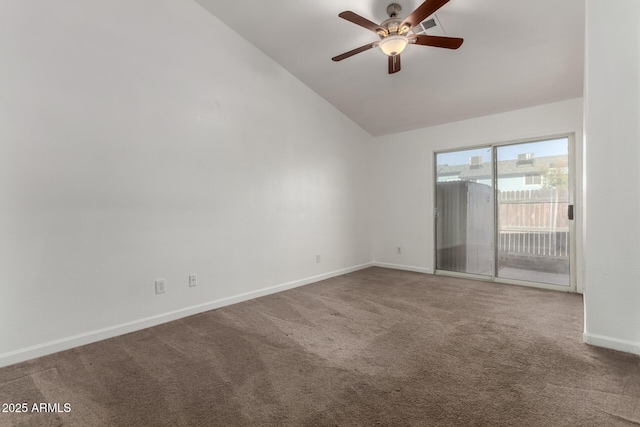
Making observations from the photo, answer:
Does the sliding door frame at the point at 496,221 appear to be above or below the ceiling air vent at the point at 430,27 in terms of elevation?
below

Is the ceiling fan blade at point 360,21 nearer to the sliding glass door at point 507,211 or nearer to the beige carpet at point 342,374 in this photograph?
the beige carpet at point 342,374

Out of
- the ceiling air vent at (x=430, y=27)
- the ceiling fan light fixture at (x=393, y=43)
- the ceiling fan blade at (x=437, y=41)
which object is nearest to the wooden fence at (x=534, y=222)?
the ceiling air vent at (x=430, y=27)

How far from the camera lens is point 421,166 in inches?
199

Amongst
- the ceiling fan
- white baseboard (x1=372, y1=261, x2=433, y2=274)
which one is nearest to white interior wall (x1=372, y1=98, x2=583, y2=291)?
white baseboard (x1=372, y1=261, x2=433, y2=274)

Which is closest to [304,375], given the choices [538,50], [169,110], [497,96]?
[169,110]

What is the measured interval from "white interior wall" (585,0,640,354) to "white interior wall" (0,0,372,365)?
3098 millimetres

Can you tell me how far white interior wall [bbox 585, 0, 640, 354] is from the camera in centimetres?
212

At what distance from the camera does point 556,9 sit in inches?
103

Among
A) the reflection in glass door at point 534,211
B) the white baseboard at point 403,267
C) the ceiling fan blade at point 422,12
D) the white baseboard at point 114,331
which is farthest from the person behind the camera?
the white baseboard at point 403,267

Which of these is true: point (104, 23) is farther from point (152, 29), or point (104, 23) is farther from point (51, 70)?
point (51, 70)

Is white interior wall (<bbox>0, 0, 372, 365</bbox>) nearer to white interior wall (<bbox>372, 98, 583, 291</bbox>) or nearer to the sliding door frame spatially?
white interior wall (<bbox>372, 98, 583, 291</bbox>)

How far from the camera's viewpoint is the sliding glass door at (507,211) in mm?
3961

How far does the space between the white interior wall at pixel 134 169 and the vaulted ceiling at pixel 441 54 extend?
43cm

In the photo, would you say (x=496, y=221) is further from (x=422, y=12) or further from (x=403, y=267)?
(x=422, y=12)
